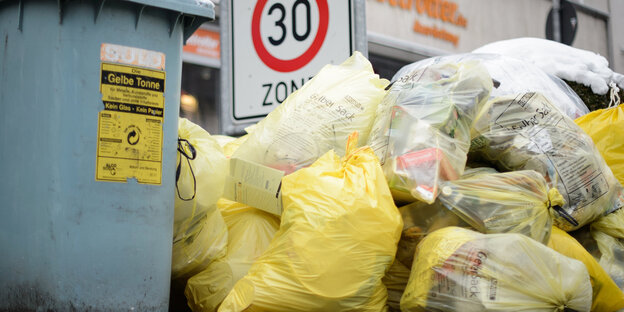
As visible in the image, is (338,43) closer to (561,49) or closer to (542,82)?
(542,82)

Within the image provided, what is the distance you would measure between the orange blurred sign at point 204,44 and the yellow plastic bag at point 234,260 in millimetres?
5275

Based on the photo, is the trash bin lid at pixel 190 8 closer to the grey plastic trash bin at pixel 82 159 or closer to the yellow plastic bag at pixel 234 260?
the grey plastic trash bin at pixel 82 159

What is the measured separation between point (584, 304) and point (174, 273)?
1.56 metres

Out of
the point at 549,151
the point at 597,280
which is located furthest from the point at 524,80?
the point at 597,280

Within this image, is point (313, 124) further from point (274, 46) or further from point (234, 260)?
point (274, 46)

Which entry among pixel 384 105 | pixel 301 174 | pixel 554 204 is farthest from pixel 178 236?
pixel 554 204

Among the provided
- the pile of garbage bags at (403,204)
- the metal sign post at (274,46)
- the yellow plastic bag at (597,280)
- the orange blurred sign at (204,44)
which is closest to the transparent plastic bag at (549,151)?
the pile of garbage bags at (403,204)

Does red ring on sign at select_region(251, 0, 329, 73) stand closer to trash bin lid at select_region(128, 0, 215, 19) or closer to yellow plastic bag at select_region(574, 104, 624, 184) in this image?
trash bin lid at select_region(128, 0, 215, 19)

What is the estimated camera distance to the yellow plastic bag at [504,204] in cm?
255

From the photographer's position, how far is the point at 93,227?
2.33 m

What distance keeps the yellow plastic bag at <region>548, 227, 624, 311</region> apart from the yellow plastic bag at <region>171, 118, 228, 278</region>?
1334 millimetres

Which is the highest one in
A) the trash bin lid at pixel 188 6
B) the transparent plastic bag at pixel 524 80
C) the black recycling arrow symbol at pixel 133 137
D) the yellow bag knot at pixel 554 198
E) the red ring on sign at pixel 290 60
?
the red ring on sign at pixel 290 60

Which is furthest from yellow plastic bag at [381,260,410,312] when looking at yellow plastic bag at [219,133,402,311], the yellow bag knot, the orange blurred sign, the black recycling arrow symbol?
the orange blurred sign

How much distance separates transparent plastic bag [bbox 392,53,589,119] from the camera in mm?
3587
